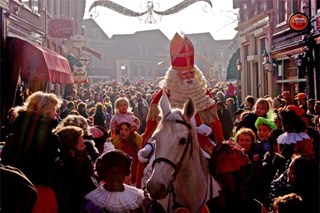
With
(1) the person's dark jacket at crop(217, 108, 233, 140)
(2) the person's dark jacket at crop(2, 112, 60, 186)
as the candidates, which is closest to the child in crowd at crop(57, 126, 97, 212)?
(2) the person's dark jacket at crop(2, 112, 60, 186)

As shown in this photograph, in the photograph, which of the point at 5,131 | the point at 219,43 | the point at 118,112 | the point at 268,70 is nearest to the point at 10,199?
the point at 5,131

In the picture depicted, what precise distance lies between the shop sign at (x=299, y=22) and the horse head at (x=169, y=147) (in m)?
14.7

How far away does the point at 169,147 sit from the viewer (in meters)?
4.66

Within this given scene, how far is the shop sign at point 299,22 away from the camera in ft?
61.3

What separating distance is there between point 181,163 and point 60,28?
64.0 ft

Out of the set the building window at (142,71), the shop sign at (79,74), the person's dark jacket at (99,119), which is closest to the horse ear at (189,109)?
the person's dark jacket at (99,119)

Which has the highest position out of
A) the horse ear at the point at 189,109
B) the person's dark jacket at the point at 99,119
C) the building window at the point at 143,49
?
the building window at the point at 143,49

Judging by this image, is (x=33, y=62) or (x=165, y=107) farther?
(x=33, y=62)

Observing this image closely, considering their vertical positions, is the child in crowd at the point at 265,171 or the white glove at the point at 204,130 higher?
the white glove at the point at 204,130

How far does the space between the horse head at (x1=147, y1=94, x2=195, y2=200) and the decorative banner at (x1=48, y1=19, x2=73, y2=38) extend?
18947mm

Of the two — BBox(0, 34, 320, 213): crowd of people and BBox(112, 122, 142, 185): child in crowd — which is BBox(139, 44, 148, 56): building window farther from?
BBox(0, 34, 320, 213): crowd of people

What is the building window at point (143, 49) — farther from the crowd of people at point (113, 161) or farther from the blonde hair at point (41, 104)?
the blonde hair at point (41, 104)

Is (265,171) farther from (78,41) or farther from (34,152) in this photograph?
(78,41)

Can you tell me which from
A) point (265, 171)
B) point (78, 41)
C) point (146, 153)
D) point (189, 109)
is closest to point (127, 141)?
point (265, 171)
